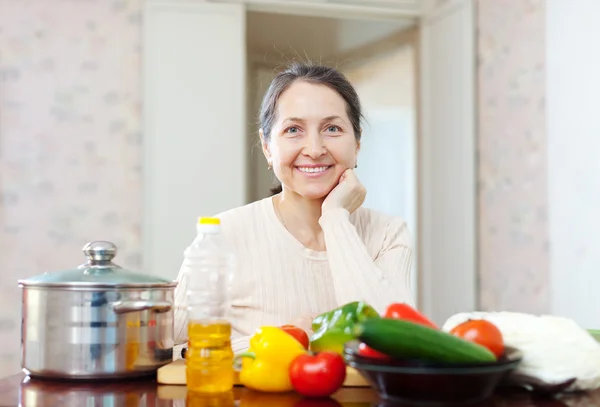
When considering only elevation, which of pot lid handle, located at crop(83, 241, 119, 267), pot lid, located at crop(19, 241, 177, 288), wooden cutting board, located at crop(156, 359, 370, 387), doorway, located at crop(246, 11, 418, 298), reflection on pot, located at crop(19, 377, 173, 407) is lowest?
reflection on pot, located at crop(19, 377, 173, 407)

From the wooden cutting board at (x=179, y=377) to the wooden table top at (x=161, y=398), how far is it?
19mm

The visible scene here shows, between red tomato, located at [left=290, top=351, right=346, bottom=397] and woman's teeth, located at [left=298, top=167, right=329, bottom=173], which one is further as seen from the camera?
woman's teeth, located at [left=298, top=167, right=329, bottom=173]

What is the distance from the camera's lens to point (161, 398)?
1.14 meters

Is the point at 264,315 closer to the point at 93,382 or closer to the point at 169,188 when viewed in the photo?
the point at 93,382

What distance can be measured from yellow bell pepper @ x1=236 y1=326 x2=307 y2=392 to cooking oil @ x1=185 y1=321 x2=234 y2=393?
3cm

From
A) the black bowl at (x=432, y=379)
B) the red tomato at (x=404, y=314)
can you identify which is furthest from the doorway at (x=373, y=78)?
the black bowl at (x=432, y=379)

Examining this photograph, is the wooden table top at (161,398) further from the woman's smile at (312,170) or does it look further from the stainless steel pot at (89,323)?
the woman's smile at (312,170)

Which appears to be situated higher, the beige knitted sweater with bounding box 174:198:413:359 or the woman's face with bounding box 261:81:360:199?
the woman's face with bounding box 261:81:360:199

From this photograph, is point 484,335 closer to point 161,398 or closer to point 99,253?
point 161,398

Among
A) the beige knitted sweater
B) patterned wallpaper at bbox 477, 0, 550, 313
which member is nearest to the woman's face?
the beige knitted sweater

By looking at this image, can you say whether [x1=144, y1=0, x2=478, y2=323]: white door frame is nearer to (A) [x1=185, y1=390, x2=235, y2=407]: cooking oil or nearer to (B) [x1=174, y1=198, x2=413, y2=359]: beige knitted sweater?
(B) [x1=174, y1=198, x2=413, y2=359]: beige knitted sweater

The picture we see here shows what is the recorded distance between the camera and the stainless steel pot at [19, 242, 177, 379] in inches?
48.4

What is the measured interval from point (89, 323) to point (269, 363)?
31cm

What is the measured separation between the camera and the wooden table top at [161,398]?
3.57ft
